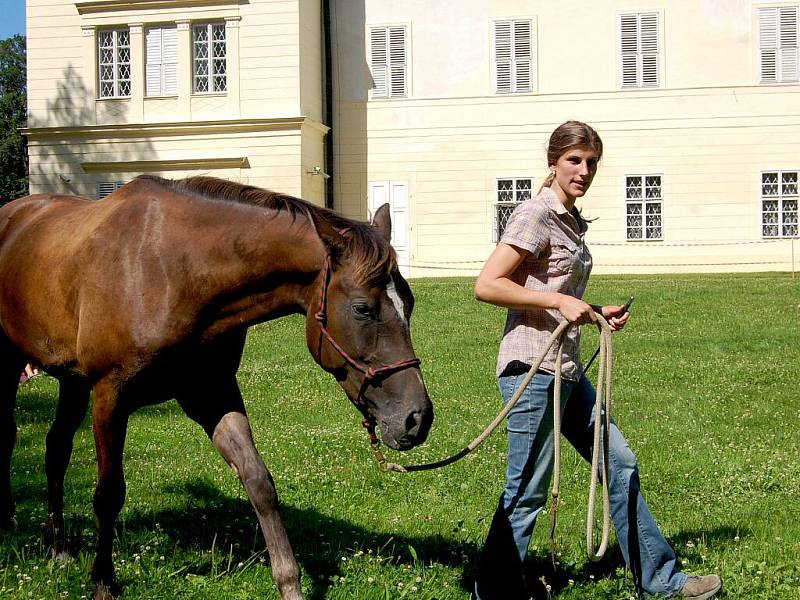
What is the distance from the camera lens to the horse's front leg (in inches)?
177

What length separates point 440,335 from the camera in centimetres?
1448

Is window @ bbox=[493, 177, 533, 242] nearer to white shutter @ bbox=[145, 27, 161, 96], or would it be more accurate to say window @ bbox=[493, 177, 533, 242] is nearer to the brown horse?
white shutter @ bbox=[145, 27, 161, 96]

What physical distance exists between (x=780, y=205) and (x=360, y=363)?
27.3m

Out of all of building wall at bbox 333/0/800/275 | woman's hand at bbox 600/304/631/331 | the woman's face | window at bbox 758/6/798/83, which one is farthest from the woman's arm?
window at bbox 758/6/798/83

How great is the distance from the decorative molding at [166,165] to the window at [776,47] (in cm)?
1621

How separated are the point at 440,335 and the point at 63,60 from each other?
814 inches

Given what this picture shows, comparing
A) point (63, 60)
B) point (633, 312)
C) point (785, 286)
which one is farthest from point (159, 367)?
point (63, 60)

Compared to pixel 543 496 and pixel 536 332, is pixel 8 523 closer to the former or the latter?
pixel 543 496

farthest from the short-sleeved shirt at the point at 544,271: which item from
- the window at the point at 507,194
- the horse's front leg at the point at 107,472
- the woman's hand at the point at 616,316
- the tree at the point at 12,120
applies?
the tree at the point at 12,120

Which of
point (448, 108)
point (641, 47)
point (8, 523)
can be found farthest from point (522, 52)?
point (8, 523)

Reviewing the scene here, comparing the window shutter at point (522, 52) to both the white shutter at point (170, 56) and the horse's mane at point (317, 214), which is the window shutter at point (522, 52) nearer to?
the white shutter at point (170, 56)

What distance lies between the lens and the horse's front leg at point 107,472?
4496mm

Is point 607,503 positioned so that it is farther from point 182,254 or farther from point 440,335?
point 440,335

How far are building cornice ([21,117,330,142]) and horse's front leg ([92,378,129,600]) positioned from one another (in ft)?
78.6
